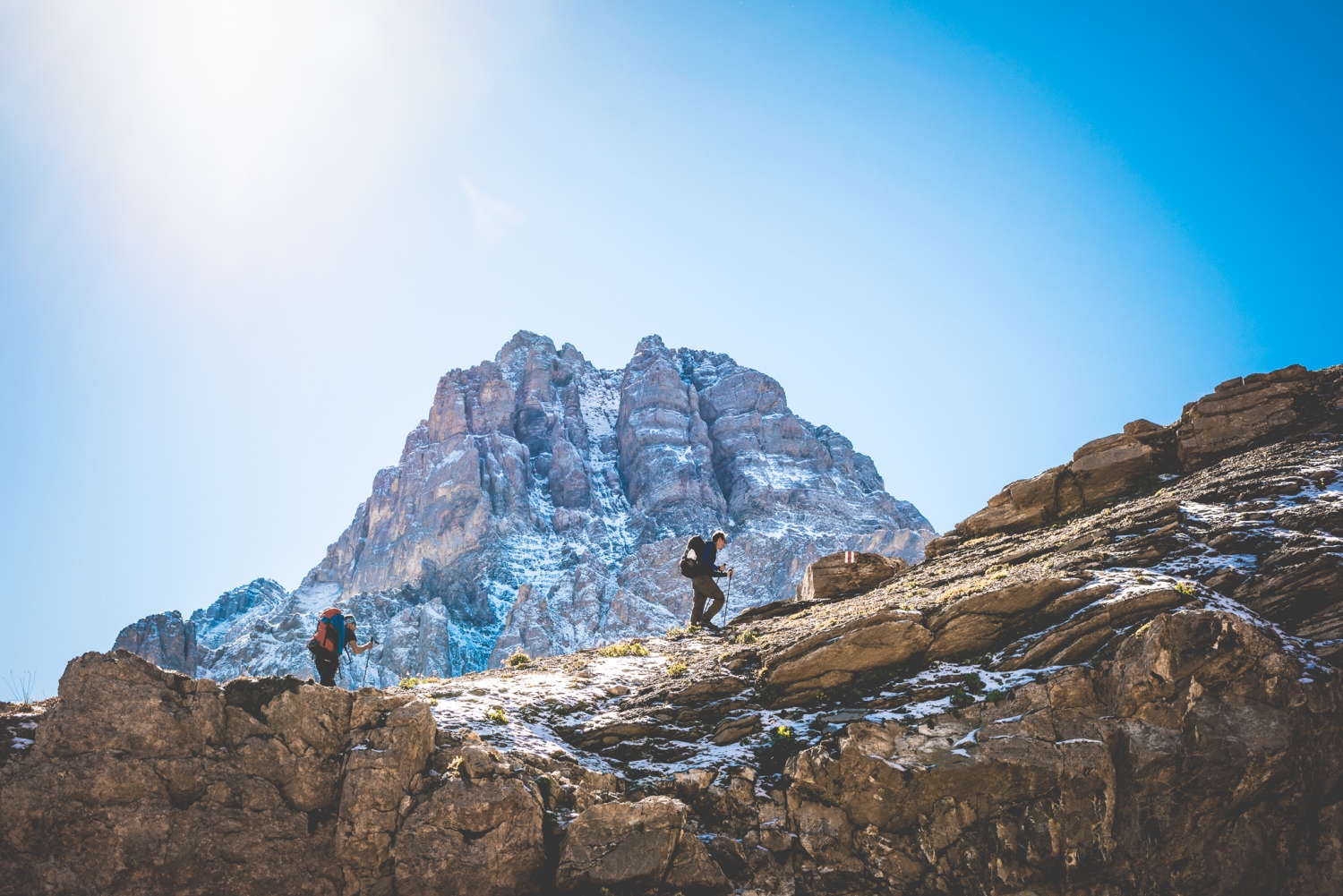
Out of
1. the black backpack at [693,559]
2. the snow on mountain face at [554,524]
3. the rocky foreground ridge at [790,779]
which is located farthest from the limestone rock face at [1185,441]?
the snow on mountain face at [554,524]

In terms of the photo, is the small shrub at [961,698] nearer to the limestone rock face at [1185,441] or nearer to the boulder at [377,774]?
the boulder at [377,774]

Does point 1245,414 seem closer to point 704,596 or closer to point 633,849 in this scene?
point 704,596

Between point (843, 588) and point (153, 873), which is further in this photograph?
point (843, 588)

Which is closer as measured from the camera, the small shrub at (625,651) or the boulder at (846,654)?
the boulder at (846,654)

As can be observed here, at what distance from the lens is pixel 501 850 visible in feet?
34.5

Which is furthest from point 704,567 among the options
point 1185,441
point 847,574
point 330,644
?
point 1185,441

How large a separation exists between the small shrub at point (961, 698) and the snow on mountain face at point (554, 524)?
4145 inches

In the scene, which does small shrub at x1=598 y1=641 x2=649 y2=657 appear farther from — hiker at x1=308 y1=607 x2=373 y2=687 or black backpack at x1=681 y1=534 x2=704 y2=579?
hiker at x1=308 y1=607 x2=373 y2=687

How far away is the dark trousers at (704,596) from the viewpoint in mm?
21578

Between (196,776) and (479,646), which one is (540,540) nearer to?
(479,646)

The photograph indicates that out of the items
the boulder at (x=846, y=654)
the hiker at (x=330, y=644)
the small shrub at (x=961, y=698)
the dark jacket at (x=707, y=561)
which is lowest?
the small shrub at (x=961, y=698)

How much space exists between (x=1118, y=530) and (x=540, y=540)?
145 meters

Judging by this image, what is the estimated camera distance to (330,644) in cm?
1420

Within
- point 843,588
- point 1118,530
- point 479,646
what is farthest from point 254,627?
point 1118,530
